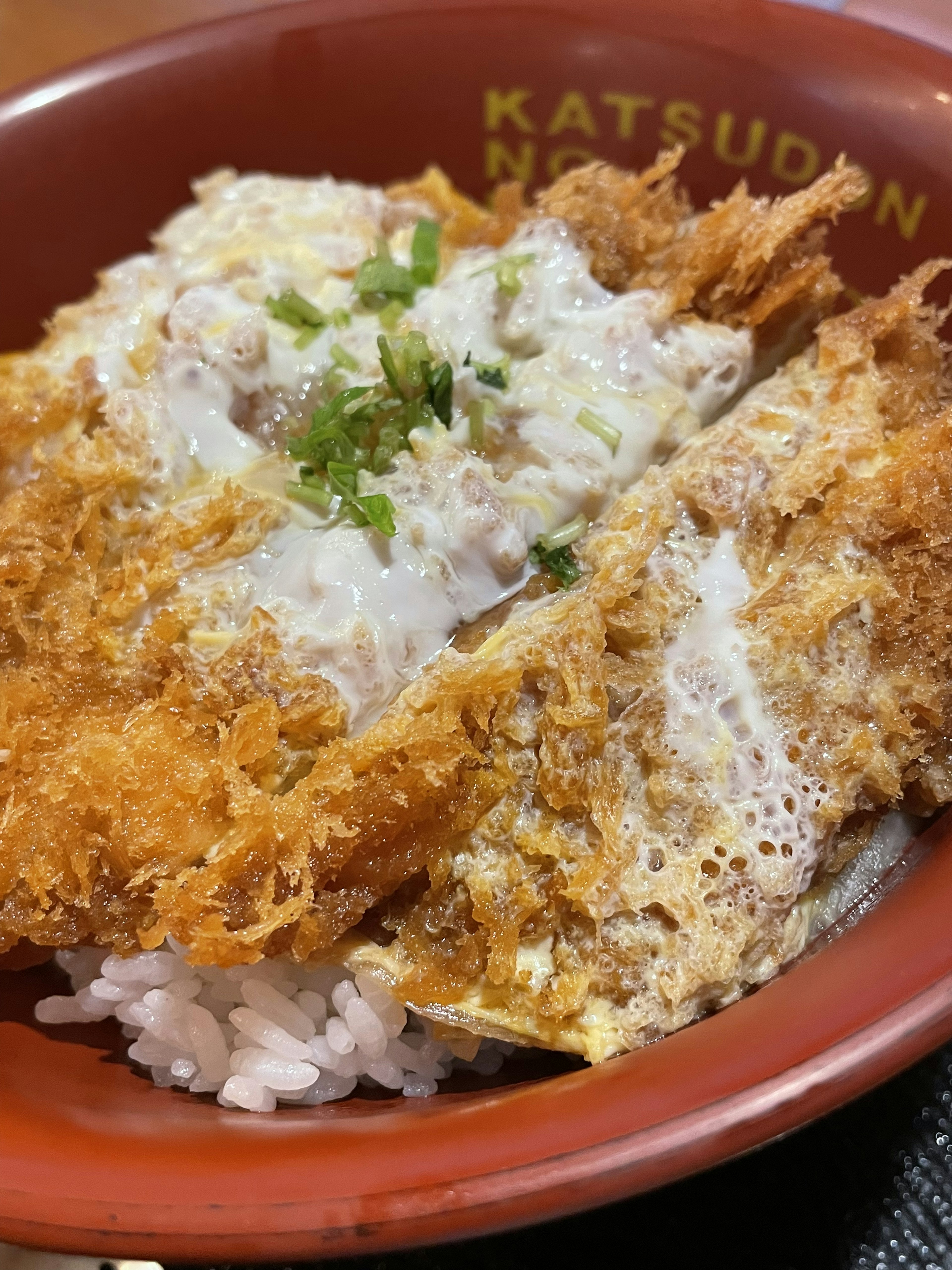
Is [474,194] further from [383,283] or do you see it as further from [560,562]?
[560,562]

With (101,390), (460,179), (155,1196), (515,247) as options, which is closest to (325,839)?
(155,1196)

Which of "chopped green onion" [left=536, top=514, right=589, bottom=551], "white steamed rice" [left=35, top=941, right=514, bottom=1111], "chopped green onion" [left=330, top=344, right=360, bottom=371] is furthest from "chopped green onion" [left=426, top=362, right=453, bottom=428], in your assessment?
"white steamed rice" [left=35, top=941, right=514, bottom=1111]

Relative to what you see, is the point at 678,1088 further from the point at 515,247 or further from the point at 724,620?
the point at 515,247

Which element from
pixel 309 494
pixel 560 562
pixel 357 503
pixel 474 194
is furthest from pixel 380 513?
pixel 474 194

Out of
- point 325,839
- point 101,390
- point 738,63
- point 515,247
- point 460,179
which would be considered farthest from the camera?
point 460,179

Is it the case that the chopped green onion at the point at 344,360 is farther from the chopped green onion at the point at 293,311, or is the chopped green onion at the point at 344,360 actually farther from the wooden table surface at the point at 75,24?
the wooden table surface at the point at 75,24

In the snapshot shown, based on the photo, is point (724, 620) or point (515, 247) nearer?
point (724, 620)
